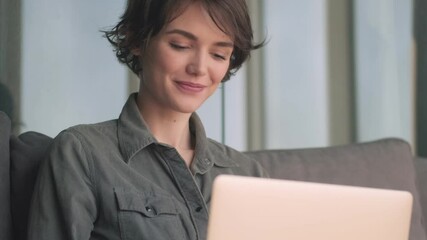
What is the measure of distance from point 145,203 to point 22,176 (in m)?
0.26

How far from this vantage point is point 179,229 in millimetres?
1425

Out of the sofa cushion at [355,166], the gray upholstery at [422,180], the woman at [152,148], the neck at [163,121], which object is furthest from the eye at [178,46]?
→ the gray upholstery at [422,180]

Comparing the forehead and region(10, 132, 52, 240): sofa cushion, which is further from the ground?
the forehead

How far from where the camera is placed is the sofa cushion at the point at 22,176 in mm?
1481

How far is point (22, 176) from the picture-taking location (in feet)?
4.90

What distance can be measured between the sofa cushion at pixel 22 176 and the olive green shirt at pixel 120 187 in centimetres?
13

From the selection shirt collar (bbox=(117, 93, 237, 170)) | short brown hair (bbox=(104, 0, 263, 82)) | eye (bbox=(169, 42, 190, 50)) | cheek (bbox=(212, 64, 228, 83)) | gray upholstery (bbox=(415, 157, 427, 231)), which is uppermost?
short brown hair (bbox=(104, 0, 263, 82))

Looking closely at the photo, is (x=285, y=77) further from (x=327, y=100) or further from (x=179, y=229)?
(x=179, y=229)

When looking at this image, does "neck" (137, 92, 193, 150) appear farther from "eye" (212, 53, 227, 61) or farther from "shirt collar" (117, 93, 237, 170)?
"eye" (212, 53, 227, 61)

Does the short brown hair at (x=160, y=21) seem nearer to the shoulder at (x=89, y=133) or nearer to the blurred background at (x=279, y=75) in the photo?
the shoulder at (x=89, y=133)

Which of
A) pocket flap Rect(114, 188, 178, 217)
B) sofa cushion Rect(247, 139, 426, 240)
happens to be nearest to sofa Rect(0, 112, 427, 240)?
sofa cushion Rect(247, 139, 426, 240)

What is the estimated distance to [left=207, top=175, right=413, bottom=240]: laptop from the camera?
3.09 feet

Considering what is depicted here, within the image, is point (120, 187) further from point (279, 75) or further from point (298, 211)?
point (279, 75)

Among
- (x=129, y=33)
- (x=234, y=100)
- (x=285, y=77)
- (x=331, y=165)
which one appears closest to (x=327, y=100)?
(x=285, y=77)
